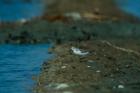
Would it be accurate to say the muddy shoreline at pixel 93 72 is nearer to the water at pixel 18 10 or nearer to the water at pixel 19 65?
the water at pixel 19 65

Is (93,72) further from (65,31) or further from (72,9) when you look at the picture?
(72,9)

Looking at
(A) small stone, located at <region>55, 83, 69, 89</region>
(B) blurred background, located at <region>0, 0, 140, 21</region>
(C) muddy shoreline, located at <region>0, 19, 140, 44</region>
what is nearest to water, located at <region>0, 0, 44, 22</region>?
(B) blurred background, located at <region>0, 0, 140, 21</region>

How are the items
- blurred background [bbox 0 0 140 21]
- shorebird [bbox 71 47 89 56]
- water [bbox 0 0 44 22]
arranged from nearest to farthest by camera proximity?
shorebird [bbox 71 47 89 56], blurred background [bbox 0 0 140 21], water [bbox 0 0 44 22]

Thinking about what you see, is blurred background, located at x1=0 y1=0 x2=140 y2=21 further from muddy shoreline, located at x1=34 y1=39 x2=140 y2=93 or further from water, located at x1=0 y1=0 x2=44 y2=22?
muddy shoreline, located at x1=34 y1=39 x2=140 y2=93

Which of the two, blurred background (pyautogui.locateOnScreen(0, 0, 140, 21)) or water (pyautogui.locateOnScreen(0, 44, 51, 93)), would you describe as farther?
blurred background (pyautogui.locateOnScreen(0, 0, 140, 21))

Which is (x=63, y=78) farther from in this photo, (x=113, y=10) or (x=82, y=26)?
(x=113, y=10)

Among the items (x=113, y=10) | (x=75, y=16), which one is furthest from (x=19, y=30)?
(x=113, y=10)

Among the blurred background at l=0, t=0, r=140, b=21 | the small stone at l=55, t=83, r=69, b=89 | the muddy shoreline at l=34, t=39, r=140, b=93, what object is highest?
the blurred background at l=0, t=0, r=140, b=21
